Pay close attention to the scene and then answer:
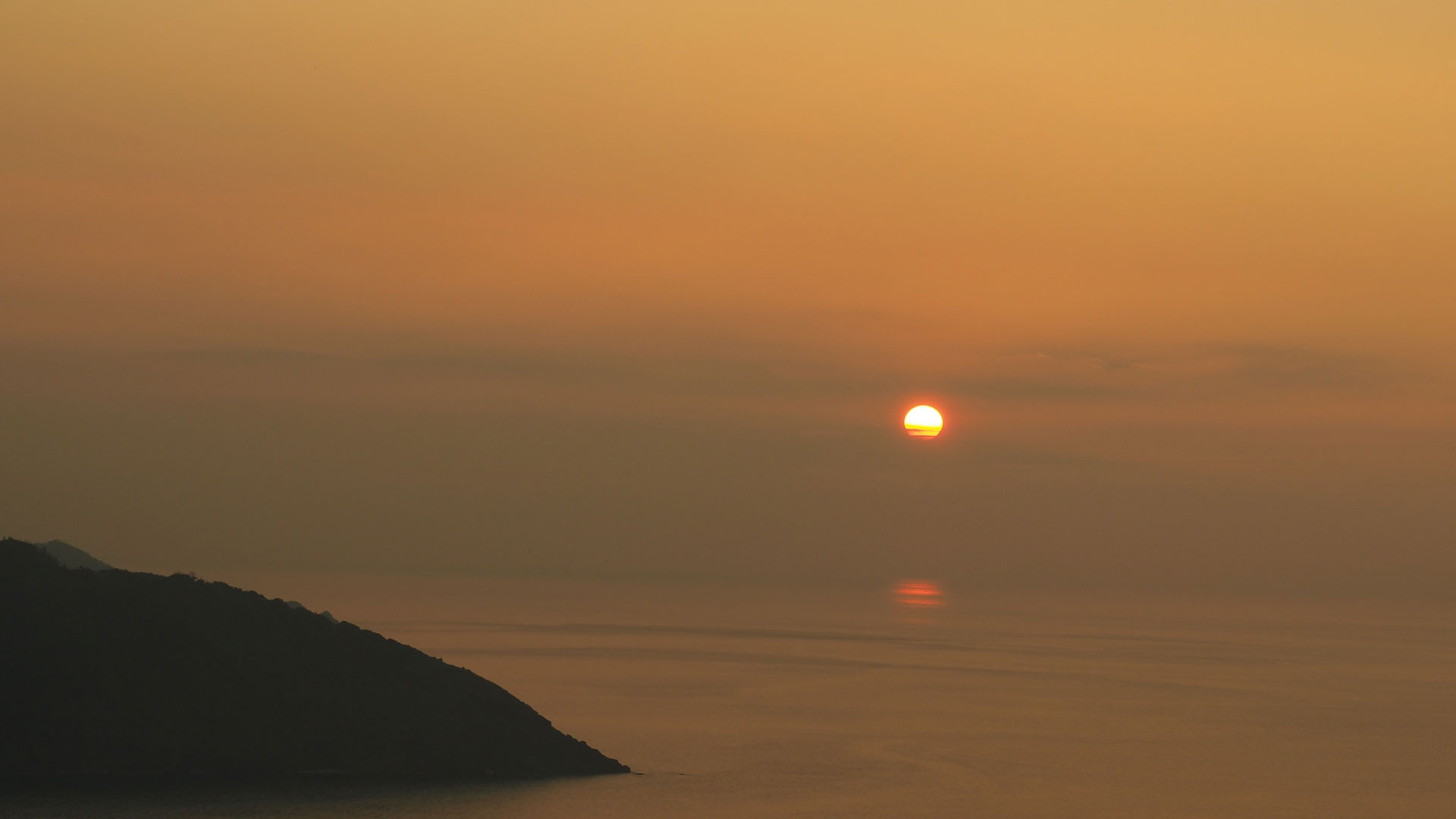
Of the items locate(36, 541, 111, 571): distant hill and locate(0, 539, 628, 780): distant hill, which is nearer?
locate(0, 539, 628, 780): distant hill

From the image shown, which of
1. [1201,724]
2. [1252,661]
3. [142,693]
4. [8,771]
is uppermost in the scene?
[1252,661]

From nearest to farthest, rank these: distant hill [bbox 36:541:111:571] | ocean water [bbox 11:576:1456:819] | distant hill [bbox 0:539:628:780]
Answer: distant hill [bbox 0:539:628:780] < ocean water [bbox 11:576:1456:819] < distant hill [bbox 36:541:111:571]

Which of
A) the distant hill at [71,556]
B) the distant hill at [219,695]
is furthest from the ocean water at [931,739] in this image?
the distant hill at [71,556]

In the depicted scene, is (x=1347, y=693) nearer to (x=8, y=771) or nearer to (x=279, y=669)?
(x=279, y=669)

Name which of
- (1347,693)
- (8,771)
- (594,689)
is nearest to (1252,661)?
(1347,693)

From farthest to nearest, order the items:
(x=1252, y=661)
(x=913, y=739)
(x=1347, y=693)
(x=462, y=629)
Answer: (x=462, y=629), (x=1252, y=661), (x=1347, y=693), (x=913, y=739)

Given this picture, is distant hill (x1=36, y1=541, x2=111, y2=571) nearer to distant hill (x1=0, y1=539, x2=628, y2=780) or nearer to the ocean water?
the ocean water

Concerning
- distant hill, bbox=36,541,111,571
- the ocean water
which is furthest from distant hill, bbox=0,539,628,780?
distant hill, bbox=36,541,111,571

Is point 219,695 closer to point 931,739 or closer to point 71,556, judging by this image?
point 931,739

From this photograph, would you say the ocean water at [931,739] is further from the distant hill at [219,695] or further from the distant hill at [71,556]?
the distant hill at [71,556]
